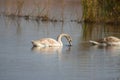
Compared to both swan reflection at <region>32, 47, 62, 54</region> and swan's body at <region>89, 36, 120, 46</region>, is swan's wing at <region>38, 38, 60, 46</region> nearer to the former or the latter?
swan reflection at <region>32, 47, 62, 54</region>

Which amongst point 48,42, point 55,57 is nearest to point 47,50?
point 48,42

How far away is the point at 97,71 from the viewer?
14.0 metres

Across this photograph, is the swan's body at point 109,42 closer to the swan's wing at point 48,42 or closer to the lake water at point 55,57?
the lake water at point 55,57

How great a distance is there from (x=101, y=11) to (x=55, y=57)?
12.8 metres

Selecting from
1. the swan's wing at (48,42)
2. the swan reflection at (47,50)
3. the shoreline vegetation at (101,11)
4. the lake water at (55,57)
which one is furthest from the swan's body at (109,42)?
the shoreline vegetation at (101,11)

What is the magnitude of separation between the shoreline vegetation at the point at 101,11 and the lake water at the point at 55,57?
3428 millimetres

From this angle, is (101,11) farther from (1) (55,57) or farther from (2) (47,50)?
(1) (55,57)

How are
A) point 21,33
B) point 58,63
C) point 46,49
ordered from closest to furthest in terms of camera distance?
point 58,63, point 46,49, point 21,33

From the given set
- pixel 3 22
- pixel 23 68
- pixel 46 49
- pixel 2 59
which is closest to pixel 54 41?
pixel 46 49

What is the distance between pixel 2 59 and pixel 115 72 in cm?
308

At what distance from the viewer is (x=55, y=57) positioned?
53.5 ft

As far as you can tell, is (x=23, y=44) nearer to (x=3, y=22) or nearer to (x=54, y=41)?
(x=54, y=41)

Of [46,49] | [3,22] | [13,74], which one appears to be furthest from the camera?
[3,22]

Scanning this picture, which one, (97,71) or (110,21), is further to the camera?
(110,21)
